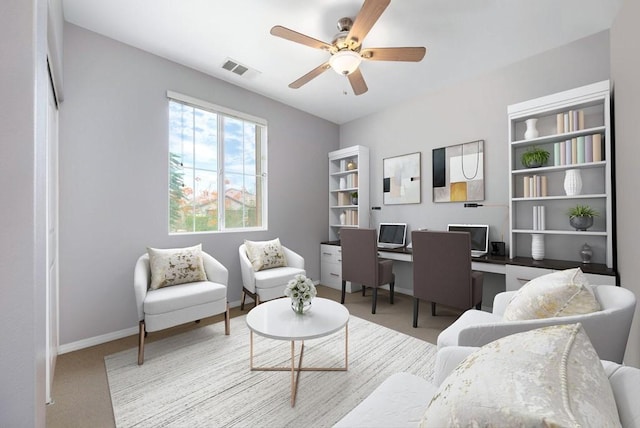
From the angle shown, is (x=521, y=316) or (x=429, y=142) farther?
(x=429, y=142)

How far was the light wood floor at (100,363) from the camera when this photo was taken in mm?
1549

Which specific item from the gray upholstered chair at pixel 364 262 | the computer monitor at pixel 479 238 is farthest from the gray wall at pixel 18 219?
the computer monitor at pixel 479 238

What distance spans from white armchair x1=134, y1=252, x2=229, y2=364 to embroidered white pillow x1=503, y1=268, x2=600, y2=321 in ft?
7.29

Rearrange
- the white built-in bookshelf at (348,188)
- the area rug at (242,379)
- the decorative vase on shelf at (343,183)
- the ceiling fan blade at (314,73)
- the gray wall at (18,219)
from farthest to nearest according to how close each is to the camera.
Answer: the decorative vase on shelf at (343,183)
the white built-in bookshelf at (348,188)
the ceiling fan blade at (314,73)
the area rug at (242,379)
the gray wall at (18,219)

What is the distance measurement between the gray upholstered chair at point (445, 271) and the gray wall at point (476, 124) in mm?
995

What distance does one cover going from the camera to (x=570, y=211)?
2.55 meters

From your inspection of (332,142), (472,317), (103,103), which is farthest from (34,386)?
(332,142)

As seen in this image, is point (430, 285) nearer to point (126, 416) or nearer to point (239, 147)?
point (126, 416)

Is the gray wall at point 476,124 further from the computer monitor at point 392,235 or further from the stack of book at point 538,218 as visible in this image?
the stack of book at point 538,218

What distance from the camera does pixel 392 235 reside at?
3941 millimetres

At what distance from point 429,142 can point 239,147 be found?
2.56 metres

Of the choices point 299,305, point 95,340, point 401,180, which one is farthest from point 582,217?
point 95,340

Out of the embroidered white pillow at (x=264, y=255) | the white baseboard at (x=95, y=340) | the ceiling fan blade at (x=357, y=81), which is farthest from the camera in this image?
the embroidered white pillow at (x=264, y=255)

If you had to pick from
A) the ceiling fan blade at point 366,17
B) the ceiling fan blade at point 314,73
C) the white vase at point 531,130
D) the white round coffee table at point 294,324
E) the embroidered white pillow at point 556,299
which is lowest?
the white round coffee table at point 294,324
